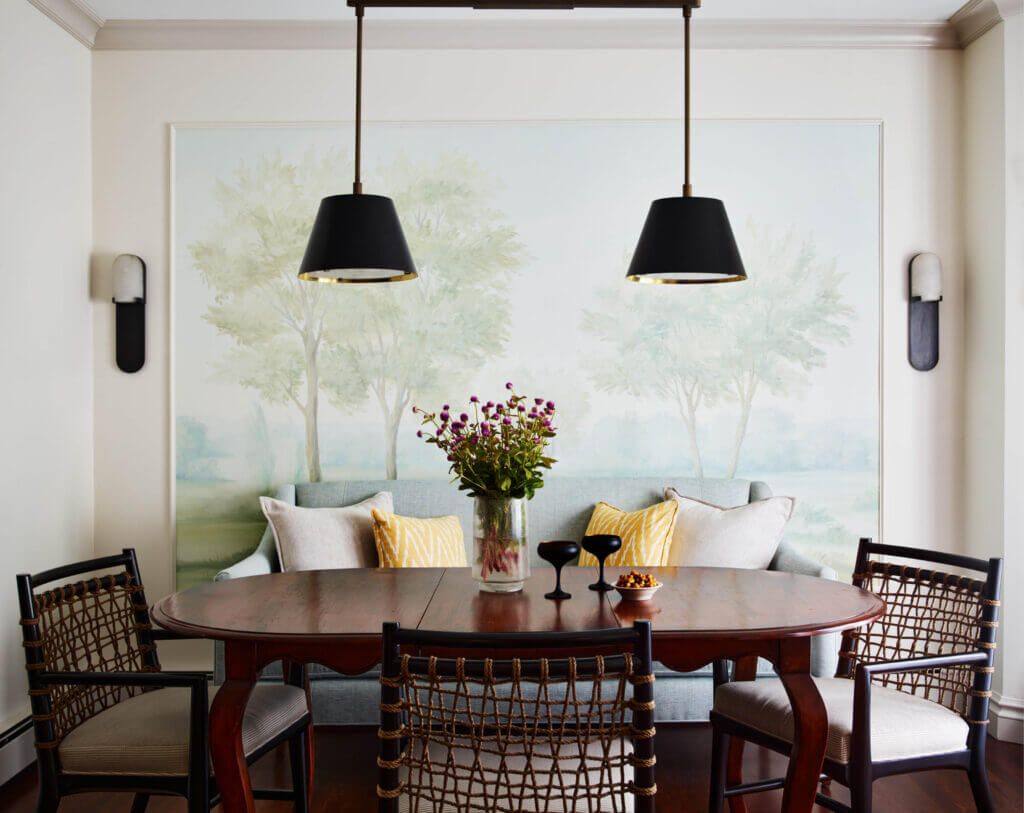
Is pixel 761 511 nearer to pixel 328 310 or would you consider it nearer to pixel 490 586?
pixel 490 586

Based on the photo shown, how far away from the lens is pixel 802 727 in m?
1.98

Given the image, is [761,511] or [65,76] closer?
[761,511]

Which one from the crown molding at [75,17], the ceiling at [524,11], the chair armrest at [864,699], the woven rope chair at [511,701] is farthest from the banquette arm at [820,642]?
the crown molding at [75,17]

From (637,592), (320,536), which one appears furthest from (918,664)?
(320,536)

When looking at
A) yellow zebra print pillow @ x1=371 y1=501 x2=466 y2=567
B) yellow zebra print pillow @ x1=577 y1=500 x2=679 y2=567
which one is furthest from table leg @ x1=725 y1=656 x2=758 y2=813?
yellow zebra print pillow @ x1=371 y1=501 x2=466 y2=567

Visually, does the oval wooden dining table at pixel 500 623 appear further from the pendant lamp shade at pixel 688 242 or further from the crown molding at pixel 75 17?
the crown molding at pixel 75 17

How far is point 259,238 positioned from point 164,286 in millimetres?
462

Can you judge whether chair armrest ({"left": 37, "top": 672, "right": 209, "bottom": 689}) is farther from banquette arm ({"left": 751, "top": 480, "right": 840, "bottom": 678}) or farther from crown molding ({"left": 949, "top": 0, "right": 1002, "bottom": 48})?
crown molding ({"left": 949, "top": 0, "right": 1002, "bottom": 48})

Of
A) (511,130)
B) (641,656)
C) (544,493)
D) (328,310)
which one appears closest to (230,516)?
(328,310)

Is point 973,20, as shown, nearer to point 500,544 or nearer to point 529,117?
point 529,117

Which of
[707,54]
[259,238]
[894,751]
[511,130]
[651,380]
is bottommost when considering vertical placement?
[894,751]

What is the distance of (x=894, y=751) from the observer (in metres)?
2.07

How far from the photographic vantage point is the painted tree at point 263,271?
12.3 ft

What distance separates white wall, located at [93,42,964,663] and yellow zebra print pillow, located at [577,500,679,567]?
1.15 m
